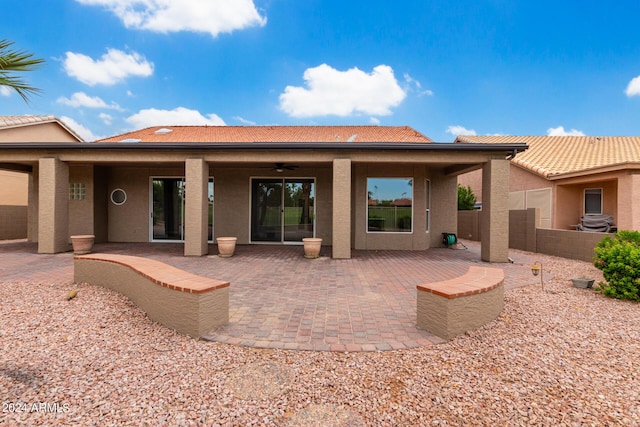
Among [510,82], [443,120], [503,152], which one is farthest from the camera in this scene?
[443,120]

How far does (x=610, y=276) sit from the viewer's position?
203 inches

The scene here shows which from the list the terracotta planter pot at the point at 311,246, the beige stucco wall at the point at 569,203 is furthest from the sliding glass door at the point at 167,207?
the beige stucco wall at the point at 569,203

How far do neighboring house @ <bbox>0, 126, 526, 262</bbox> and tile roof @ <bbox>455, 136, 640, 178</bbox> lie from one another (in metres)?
5.52

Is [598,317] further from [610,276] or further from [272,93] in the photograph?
[272,93]

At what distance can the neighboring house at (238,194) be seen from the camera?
344 inches

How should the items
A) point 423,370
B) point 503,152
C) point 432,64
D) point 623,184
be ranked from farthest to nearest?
point 432,64 < point 623,184 < point 503,152 < point 423,370

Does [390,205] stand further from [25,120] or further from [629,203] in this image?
[25,120]

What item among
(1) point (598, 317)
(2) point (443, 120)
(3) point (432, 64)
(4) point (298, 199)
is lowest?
(1) point (598, 317)

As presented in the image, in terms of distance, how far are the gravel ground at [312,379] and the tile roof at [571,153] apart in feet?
34.7

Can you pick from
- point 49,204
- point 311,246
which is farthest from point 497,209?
point 49,204

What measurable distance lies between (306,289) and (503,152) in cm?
713

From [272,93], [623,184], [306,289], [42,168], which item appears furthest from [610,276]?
[272,93]

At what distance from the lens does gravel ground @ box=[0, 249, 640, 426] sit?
2.08 meters

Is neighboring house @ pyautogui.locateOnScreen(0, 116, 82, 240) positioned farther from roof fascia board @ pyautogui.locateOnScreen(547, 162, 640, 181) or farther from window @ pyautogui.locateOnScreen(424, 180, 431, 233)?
roof fascia board @ pyautogui.locateOnScreen(547, 162, 640, 181)
